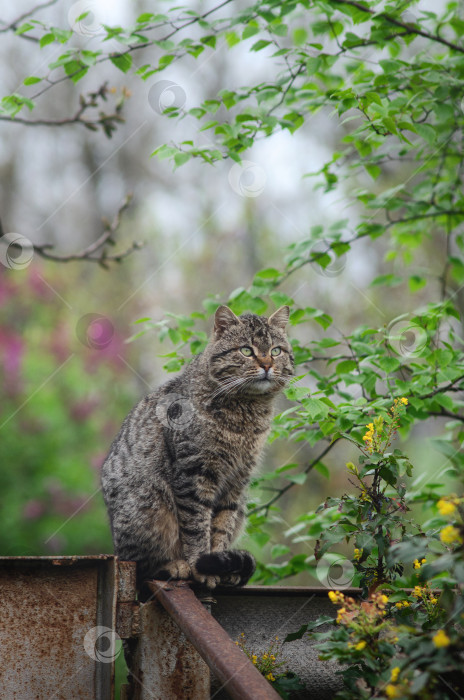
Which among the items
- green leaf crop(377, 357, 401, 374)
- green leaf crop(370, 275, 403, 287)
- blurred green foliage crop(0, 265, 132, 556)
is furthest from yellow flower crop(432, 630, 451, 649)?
blurred green foliage crop(0, 265, 132, 556)

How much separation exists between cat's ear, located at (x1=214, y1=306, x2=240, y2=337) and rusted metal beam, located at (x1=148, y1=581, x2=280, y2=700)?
Answer: 1350 millimetres

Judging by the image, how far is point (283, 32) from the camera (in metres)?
2.83

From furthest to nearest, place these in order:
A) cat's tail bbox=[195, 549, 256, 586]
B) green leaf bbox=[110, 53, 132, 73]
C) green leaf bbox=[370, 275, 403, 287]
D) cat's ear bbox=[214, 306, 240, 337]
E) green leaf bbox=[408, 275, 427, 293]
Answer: green leaf bbox=[408, 275, 427, 293], green leaf bbox=[370, 275, 403, 287], cat's ear bbox=[214, 306, 240, 337], green leaf bbox=[110, 53, 132, 73], cat's tail bbox=[195, 549, 256, 586]

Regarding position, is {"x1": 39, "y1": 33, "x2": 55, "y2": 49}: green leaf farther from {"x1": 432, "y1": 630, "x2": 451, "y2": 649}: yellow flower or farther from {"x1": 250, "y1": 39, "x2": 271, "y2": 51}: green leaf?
{"x1": 432, "y1": 630, "x2": 451, "y2": 649}: yellow flower

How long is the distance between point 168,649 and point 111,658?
22 cm

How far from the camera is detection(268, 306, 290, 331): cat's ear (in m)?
3.41

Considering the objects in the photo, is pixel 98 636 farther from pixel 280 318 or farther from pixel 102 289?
Result: pixel 102 289

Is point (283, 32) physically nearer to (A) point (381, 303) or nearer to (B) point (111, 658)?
(B) point (111, 658)

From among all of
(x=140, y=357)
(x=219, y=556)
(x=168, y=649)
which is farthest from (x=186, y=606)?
(x=140, y=357)

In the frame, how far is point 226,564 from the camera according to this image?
256 cm

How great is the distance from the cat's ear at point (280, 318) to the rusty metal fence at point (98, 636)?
142 centimetres

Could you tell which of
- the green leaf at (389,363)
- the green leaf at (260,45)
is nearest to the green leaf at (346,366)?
the green leaf at (389,363)

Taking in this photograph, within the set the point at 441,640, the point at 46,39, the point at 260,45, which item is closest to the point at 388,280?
the point at 260,45

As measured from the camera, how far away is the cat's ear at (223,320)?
3.36 metres
